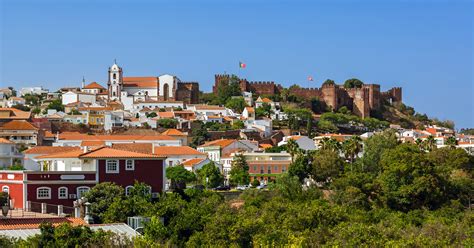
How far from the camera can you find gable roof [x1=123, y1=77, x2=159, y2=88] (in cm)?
12319

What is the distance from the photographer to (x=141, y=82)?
124 meters

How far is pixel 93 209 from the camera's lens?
39.5 meters

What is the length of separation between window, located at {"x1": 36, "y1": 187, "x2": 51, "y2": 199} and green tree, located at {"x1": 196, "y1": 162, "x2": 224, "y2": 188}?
24700mm

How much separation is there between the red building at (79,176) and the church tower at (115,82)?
2882 inches

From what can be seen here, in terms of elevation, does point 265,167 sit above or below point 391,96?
below

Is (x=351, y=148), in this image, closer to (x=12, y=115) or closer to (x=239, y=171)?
(x=239, y=171)

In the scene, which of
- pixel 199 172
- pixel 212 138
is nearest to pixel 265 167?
pixel 199 172

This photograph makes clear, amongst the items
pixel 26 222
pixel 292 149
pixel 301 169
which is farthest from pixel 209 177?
pixel 26 222

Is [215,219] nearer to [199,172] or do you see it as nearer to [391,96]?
[199,172]

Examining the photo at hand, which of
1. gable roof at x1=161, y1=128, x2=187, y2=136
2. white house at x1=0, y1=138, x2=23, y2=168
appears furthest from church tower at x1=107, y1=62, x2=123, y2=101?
white house at x1=0, y1=138, x2=23, y2=168

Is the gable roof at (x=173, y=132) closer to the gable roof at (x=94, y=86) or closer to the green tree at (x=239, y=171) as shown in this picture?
the green tree at (x=239, y=171)

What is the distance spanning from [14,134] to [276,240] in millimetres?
55957

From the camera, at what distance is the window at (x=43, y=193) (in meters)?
41.9

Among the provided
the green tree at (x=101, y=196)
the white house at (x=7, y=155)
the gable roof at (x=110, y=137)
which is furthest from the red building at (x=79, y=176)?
the gable roof at (x=110, y=137)
